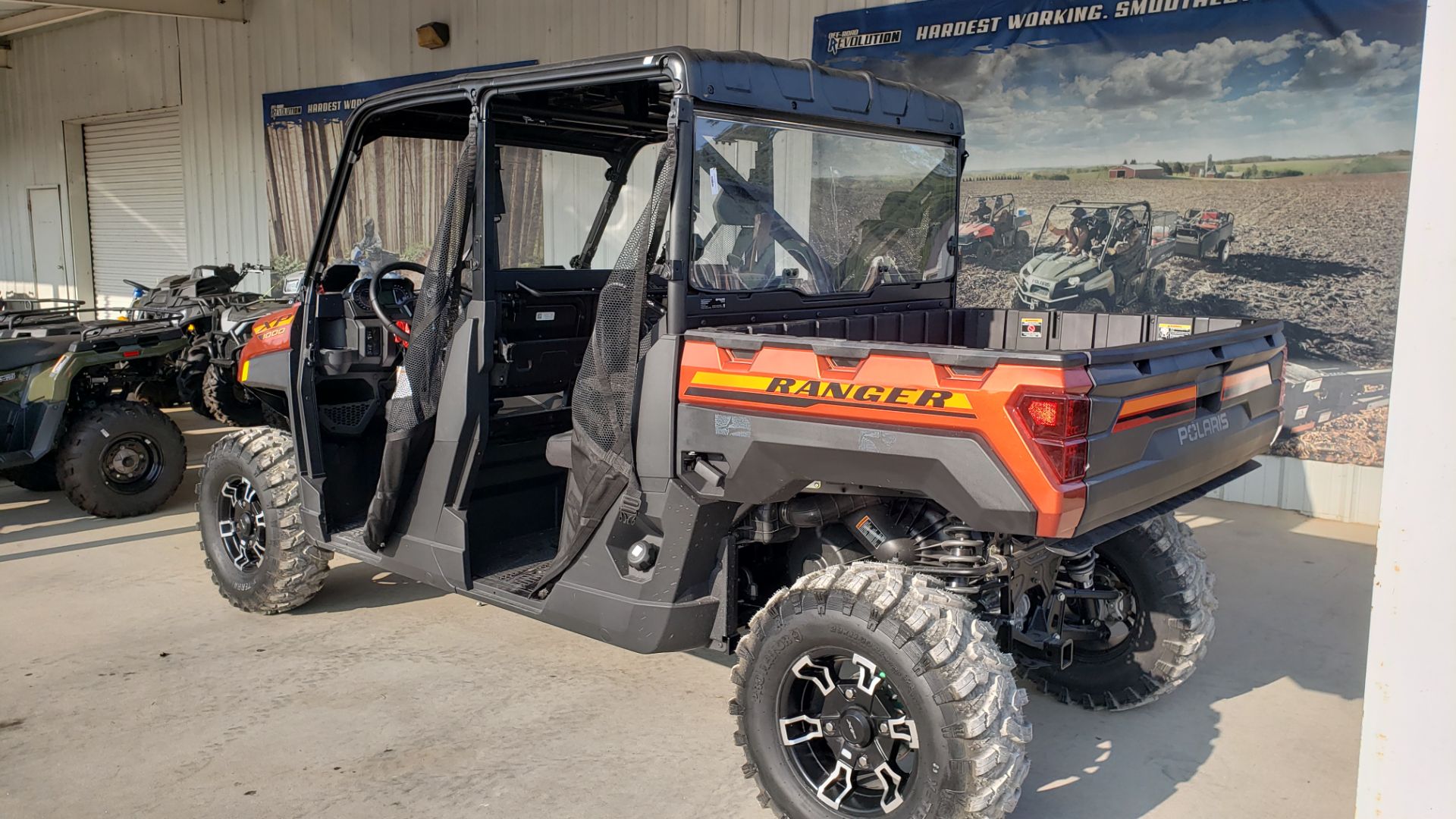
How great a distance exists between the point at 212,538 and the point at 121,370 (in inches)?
109

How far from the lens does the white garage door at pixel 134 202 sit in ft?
49.4

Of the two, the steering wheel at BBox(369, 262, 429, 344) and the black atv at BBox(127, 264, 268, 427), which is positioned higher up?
the steering wheel at BBox(369, 262, 429, 344)

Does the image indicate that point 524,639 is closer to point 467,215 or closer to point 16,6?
point 467,215

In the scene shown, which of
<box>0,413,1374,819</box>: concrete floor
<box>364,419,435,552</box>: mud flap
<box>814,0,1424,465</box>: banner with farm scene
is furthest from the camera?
<box>814,0,1424,465</box>: banner with farm scene

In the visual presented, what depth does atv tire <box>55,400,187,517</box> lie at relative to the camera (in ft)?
21.6

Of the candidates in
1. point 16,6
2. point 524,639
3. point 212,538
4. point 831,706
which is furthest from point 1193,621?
point 16,6

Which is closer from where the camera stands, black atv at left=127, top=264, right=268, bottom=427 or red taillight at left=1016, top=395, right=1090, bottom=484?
red taillight at left=1016, top=395, right=1090, bottom=484

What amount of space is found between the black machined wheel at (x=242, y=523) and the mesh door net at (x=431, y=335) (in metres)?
1.23

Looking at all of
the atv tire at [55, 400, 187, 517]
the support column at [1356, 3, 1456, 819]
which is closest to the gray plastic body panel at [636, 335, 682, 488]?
the support column at [1356, 3, 1456, 819]

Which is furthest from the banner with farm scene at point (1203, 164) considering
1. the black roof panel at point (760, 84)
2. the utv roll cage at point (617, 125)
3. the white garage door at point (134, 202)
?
the white garage door at point (134, 202)

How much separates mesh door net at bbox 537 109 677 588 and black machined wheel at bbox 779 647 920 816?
763 mm

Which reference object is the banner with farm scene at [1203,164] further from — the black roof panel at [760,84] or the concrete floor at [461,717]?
the black roof panel at [760,84]

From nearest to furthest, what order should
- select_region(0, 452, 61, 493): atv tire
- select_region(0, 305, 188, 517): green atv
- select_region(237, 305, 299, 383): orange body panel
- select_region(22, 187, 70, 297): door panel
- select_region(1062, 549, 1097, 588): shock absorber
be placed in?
select_region(1062, 549, 1097, 588): shock absorber, select_region(237, 305, 299, 383): orange body panel, select_region(0, 305, 188, 517): green atv, select_region(0, 452, 61, 493): atv tire, select_region(22, 187, 70, 297): door panel

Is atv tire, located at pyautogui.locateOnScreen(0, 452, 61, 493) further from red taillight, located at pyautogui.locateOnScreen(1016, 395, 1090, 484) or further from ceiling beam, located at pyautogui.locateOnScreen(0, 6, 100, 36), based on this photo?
ceiling beam, located at pyautogui.locateOnScreen(0, 6, 100, 36)
